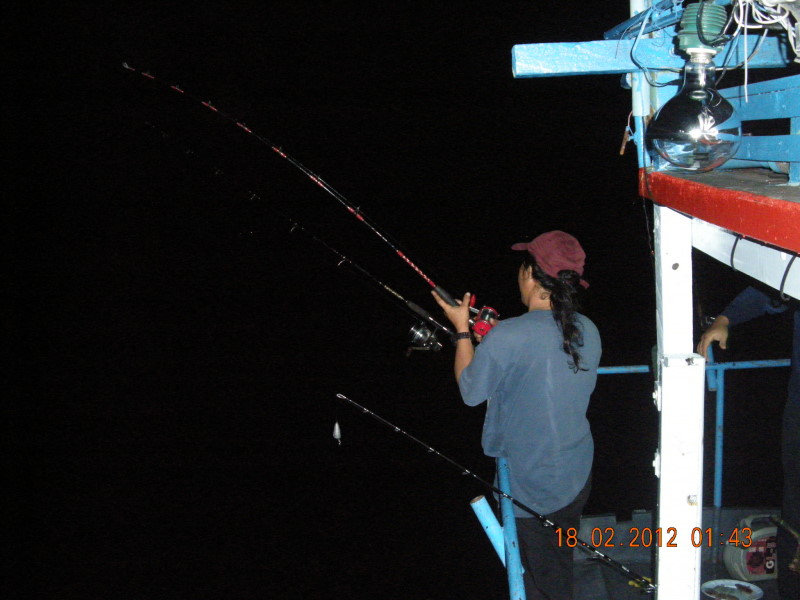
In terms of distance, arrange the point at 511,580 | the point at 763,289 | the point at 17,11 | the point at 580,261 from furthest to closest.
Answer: the point at 17,11, the point at 763,289, the point at 580,261, the point at 511,580

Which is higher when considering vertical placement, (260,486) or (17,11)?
(17,11)

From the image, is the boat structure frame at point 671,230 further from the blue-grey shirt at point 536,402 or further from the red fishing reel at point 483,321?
the red fishing reel at point 483,321

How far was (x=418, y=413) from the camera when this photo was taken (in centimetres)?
742

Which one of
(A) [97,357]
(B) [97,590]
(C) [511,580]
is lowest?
(B) [97,590]

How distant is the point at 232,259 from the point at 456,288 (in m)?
2.63

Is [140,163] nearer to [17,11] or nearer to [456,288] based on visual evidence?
Result: [17,11]

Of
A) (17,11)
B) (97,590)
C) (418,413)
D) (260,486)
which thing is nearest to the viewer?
(97,590)

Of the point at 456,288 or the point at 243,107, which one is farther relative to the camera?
the point at 456,288

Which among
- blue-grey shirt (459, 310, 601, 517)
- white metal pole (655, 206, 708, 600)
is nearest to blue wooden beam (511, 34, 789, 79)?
white metal pole (655, 206, 708, 600)

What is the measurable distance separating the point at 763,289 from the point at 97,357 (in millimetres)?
5903

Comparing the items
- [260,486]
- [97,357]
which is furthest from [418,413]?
[97,357]

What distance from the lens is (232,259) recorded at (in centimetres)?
670

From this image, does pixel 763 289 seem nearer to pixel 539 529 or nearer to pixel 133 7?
pixel 539 529
